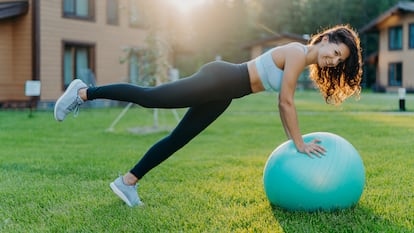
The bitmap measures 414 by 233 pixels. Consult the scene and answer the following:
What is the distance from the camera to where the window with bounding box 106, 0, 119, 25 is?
20.1 metres

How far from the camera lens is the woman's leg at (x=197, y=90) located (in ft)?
13.4

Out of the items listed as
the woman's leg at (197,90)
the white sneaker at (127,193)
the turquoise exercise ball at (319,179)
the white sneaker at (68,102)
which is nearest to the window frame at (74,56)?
the white sneaker at (68,102)

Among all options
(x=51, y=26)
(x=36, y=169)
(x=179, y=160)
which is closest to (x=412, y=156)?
(x=179, y=160)

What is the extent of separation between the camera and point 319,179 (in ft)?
12.9

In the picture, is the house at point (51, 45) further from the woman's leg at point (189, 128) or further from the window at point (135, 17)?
the woman's leg at point (189, 128)

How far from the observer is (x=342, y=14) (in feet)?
141

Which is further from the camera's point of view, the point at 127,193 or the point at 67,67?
the point at 67,67

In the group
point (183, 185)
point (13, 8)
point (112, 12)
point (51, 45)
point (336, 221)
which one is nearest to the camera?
point (336, 221)

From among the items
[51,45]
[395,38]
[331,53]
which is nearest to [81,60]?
[51,45]

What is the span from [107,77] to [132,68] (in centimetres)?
153

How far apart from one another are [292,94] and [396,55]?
105 feet

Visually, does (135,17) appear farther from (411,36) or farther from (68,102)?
(411,36)

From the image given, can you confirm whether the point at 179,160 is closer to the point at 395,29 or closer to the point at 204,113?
the point at 204,113

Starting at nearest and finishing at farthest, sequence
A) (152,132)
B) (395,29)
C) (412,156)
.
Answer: (412,156) → (152,132) → (395,29)
